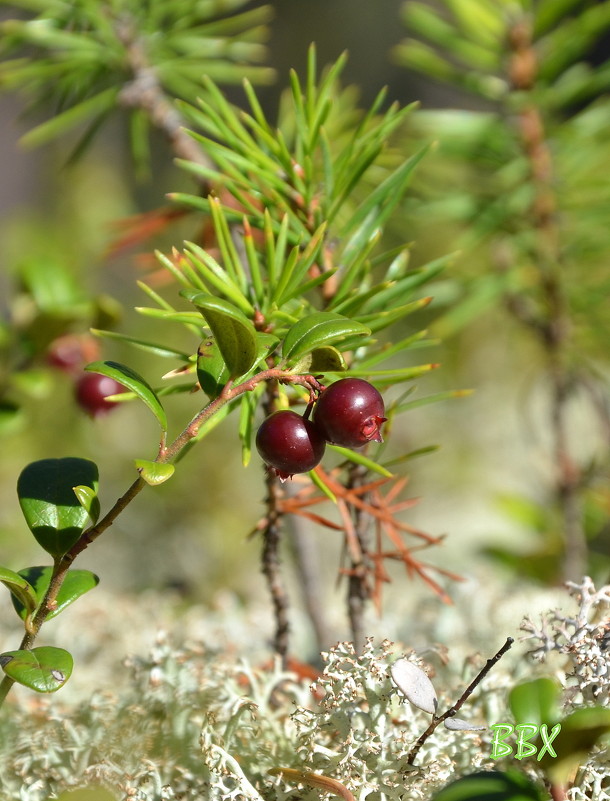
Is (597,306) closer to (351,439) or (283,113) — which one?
(283,113)

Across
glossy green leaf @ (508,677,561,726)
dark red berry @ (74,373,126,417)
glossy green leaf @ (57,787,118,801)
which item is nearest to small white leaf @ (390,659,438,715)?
glossy green leaf @ (508,677,561,726)

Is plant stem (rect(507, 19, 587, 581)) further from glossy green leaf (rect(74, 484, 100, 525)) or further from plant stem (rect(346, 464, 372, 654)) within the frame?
glossy green leaf (rect(74, 484, 100, 525))

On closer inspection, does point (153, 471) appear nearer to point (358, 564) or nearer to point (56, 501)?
point (56, 501)

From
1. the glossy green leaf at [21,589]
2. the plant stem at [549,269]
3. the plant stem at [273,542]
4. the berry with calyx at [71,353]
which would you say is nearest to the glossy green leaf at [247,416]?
the plant stem at [273,542]

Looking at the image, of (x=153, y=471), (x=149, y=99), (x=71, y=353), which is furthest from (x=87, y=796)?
(x=149, y=99)

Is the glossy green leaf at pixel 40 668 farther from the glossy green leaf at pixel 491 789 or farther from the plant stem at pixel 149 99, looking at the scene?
the plant stem at pixel 149 99

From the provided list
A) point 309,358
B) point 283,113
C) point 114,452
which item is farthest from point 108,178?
point 309,358
